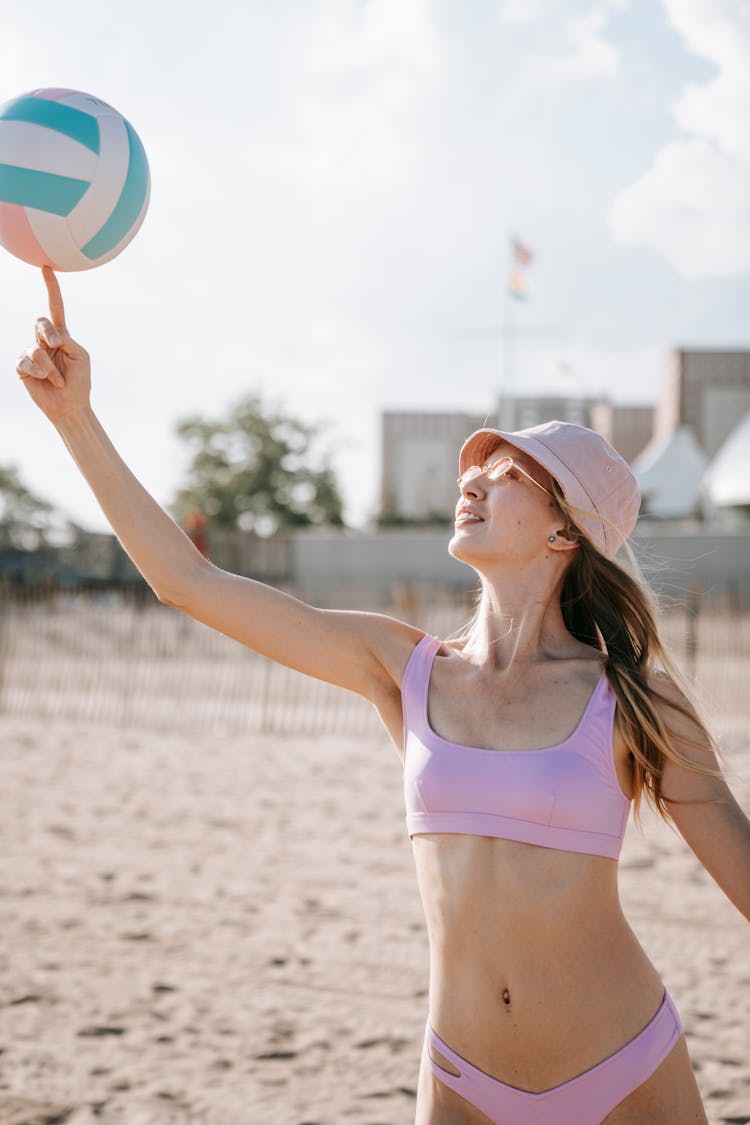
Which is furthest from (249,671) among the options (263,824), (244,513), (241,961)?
(244,513)

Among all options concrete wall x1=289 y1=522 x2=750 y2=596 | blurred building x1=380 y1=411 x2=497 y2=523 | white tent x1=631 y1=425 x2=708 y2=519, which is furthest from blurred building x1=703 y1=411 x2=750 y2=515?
blurred building x1=380 y1=411 x2=497 y2=523

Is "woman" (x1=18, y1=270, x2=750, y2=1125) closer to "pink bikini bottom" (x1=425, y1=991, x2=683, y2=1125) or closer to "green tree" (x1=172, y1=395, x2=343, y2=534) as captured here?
"pink bikini bottom" (x1=425, y1=991, x2=683, y2=1125)

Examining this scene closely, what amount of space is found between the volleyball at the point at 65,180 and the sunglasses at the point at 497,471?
0.99 meters

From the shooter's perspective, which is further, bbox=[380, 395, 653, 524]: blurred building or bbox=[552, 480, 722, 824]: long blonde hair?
bbox=[380, 395, 653, 524]: blurred building

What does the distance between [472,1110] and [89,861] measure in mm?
5134

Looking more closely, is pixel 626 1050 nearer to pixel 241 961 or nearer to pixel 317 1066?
pixel 317 1066

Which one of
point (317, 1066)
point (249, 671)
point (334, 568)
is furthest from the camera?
point (334, 568)

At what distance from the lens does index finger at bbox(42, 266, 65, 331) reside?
2150 millimetres

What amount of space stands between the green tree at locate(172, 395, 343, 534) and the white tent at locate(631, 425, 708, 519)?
51.3 feet

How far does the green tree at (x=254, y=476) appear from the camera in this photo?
51.9 metres

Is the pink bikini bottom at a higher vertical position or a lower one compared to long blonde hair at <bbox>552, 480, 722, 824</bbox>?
lower

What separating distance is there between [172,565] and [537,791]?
2.71 ft

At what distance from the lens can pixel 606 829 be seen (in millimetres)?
1867

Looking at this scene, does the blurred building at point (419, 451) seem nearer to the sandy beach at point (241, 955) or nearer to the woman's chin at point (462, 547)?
the sandy beach at point (241, 955)
